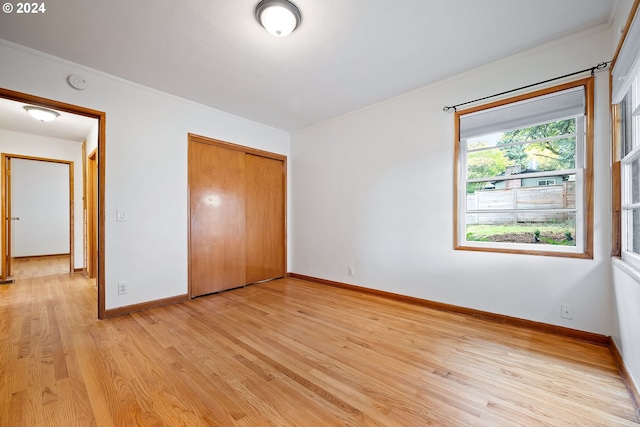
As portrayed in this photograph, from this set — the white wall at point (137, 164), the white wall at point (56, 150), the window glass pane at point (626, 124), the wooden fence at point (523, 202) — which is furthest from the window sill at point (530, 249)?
the white wall at point (56, 150)

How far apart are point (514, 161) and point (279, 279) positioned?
3.62m

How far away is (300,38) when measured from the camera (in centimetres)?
215

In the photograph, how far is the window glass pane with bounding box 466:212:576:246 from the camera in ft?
7.54

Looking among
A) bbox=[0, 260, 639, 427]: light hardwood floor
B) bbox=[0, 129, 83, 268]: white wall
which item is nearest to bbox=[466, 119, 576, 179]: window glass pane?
bbox=[0, 260, 639, 427]: light hardwood floor

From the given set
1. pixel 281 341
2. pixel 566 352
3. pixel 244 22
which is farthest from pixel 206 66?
pixel 566 352

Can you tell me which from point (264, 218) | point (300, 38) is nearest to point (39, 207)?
point (264, 218)

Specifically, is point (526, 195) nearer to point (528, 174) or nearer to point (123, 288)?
point (528, 174)

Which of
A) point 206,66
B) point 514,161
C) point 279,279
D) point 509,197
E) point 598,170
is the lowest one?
point 279,279

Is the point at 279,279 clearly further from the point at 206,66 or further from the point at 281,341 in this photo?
the point at 206,66

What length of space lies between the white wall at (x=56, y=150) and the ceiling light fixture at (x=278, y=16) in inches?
208

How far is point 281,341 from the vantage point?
2162mm

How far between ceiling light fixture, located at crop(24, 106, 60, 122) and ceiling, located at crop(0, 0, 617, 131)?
1711mm

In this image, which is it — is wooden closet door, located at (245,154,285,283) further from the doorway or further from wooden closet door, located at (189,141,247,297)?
the doorway

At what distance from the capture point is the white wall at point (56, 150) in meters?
4.43
